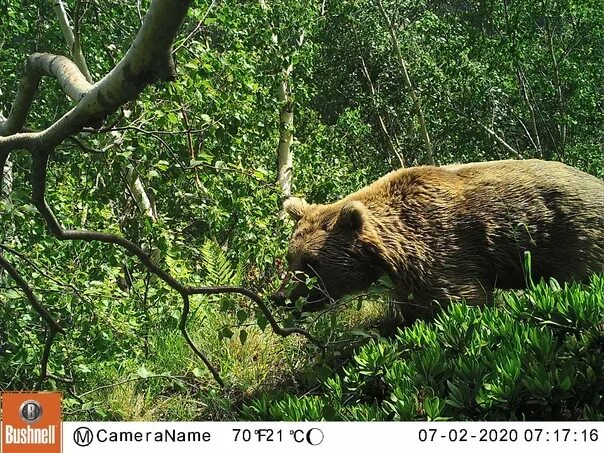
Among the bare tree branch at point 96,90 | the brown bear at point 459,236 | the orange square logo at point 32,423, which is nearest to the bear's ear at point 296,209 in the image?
the brown bear at point 459,236

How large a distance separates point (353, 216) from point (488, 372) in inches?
98.0

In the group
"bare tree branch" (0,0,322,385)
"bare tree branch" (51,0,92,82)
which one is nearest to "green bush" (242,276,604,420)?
"bare tree branch" (0,0,322,385)

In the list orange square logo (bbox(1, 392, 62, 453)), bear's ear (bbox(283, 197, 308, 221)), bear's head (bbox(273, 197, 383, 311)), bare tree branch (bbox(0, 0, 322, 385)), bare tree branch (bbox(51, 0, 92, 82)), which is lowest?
orange square logo (bbox(1, 392, 62, 453))

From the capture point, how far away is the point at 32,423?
8.67 ft

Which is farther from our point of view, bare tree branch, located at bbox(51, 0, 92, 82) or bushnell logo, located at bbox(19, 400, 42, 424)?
bare tree branch, located at bbox(51, 0, 92, 82)

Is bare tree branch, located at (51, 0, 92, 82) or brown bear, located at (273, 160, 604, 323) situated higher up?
bare tree branch, located at (51, 0, 92, 82)

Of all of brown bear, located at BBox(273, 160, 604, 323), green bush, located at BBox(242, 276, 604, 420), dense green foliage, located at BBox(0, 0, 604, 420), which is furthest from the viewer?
brown bear, located at BBox(273, 160, 604, 323)

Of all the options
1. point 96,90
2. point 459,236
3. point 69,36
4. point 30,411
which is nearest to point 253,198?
point 69,36

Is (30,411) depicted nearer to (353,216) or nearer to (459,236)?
(353,216)

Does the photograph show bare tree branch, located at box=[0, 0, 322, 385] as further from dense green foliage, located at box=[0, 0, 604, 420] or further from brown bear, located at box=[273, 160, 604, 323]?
brown bear, located at box=[273, 160, 604, 323]

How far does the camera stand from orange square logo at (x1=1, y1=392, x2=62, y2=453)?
260 centimetres

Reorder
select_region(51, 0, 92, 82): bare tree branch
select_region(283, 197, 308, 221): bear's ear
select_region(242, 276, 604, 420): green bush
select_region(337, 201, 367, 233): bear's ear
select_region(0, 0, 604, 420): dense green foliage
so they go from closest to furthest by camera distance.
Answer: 1. select_region(242, 276, 604, 420): green bush
2. select_region(0, 0, 604, 420): dense green foliage
3. select_region(337, 201, 367, 233): bear's ear
4. select_region(283, 197, 308, 221): bear's ear
5. select_region(51, 0, 92, 82): bare tree branch

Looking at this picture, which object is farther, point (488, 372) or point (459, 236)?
point (459, 236)

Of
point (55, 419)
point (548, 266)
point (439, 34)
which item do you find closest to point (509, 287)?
point (548, 266)
